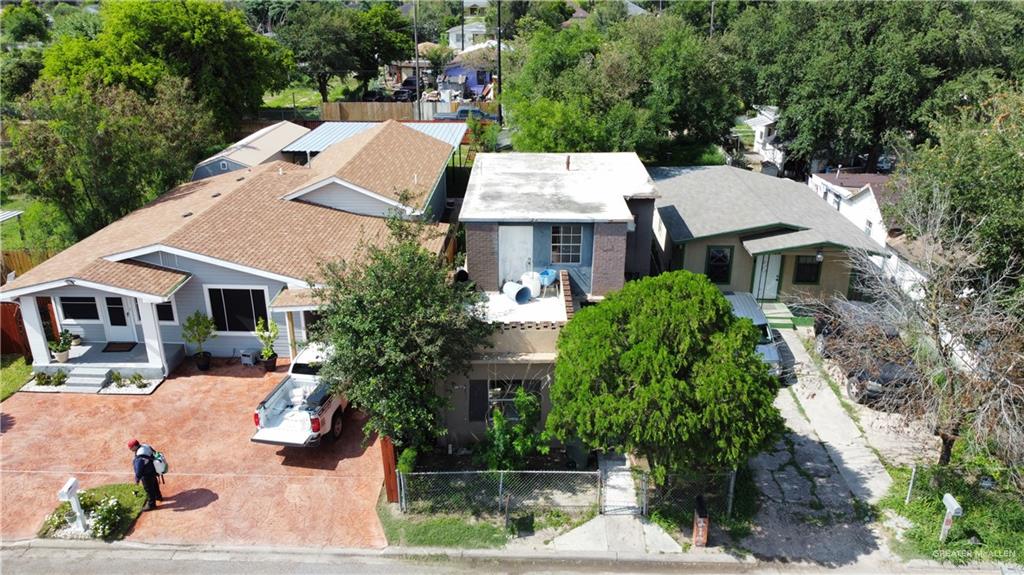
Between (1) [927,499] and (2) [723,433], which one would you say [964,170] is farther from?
(2) [723,433]

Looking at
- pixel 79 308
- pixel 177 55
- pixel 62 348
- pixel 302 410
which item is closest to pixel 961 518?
pixel 302 410

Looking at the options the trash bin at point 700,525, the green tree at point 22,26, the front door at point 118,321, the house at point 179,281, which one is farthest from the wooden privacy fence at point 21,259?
the green tree at point 22,26

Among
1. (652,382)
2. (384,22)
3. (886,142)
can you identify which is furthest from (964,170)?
(384,22)

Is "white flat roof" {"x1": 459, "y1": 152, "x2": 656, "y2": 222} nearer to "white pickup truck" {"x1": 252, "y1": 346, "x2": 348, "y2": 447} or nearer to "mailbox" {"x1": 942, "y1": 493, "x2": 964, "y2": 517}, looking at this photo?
"white pickup truck" {"x1": 252, "y1": 346, "x2": 348, "y2": 447}

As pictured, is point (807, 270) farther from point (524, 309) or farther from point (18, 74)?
point (18, 74)

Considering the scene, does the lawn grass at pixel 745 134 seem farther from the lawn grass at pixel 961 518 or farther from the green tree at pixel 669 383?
the green tree at pixel 669 383
